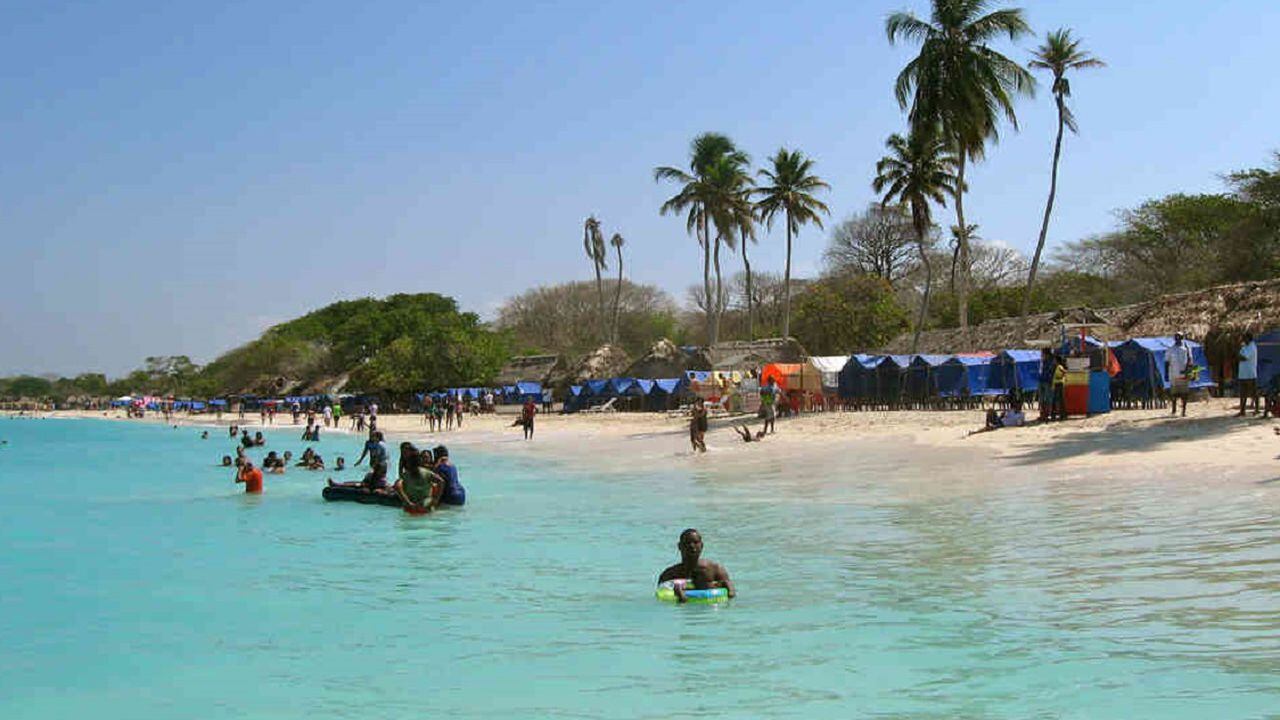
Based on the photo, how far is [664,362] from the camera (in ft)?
172

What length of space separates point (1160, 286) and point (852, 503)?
4531 centimetres

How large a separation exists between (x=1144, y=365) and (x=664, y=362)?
27661mm

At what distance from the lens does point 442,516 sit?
17234 millimetres

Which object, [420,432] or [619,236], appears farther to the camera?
[619,236]

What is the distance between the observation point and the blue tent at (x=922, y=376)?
33.1 m

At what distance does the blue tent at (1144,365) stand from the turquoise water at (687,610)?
11250 millimetres

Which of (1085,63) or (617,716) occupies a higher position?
(1085,63)

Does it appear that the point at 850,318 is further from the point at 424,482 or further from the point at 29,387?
the point at 29,387

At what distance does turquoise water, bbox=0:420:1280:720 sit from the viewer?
7.22 meters

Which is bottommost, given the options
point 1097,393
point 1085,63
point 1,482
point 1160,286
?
point 1,482

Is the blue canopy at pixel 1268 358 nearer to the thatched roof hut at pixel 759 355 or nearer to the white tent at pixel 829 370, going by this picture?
the white tent at pixel 829 370

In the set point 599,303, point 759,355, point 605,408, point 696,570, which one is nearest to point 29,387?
point 599,303

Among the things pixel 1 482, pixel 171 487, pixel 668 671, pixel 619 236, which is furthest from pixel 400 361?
pixel 668 671

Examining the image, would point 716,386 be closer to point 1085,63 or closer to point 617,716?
point 1085,63
